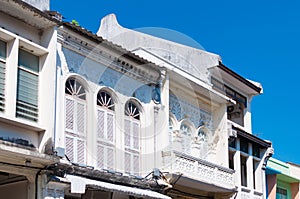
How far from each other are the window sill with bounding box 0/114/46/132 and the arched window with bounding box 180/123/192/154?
23.6ft

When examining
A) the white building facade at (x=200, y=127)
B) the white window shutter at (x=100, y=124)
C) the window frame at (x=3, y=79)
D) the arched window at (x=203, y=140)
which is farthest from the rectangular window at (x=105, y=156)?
the arched window at (x=203, y=140)

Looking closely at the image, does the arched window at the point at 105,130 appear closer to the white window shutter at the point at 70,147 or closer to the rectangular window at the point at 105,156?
the rectangular window at the point at 105,156

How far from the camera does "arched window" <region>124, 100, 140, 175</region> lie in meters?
15.3

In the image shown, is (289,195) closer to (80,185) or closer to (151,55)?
(151,55)

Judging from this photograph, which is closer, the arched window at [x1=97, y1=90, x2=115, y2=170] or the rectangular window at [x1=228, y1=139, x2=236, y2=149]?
the arched window at [x1=97, y1=90, x2=115, y2=170]

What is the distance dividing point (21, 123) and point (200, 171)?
752 centimetres

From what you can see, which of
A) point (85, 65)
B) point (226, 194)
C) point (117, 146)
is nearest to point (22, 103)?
point (85, 65)

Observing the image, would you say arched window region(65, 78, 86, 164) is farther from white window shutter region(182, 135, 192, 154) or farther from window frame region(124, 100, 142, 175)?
white window shutter region(182, 135, 192, 154)

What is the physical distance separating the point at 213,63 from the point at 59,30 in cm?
853

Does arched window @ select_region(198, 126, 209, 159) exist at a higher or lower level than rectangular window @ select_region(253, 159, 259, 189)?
higher

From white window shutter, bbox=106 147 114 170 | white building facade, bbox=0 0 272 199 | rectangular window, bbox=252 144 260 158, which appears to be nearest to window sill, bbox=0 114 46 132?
white building facade, bbox=0 0 272 199

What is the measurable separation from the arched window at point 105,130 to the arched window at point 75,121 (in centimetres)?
54

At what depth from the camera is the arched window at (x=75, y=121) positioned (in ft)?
44.1

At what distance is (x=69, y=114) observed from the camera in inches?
534
